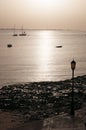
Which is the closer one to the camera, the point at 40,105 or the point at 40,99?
the point at 40,105

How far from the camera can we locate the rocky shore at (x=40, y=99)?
1190 inches

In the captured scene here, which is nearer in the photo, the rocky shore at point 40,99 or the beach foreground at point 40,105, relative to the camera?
the beach foreground at point 40,105

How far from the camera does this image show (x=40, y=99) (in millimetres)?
35938

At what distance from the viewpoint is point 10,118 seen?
27.9 m

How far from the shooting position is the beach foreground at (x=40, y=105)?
21.2 meters

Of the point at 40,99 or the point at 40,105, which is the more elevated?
the point at 40,99

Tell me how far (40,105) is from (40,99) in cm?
295

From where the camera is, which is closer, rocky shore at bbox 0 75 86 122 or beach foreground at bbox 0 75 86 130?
beach foreground at bbox 0 75 86 130

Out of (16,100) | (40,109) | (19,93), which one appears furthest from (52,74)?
(40,109)

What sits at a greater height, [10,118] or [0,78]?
[0,78]

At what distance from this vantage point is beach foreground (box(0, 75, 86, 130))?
69.5ft

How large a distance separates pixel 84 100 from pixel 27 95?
7203mm

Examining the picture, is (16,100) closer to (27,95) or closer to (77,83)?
(27,95)

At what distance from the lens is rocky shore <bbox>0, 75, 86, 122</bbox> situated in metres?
30.2
